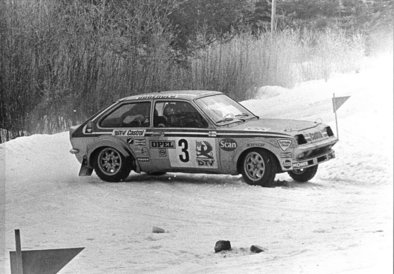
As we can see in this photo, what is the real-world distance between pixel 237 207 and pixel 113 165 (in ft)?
1.39

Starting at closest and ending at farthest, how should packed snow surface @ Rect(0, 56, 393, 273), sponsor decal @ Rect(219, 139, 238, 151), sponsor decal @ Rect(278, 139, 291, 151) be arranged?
packed snow surface @ Rect(0, 56, 393, 273) → sponsor decal @ Rect(278, 139, 291, 151) → sponsor decal @ Rect(219, 139, 238, 151)

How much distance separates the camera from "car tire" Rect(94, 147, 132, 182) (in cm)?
296

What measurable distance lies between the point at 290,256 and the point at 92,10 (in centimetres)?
99

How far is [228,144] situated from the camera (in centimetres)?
287

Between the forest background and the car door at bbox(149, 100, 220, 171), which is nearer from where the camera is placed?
the forest background

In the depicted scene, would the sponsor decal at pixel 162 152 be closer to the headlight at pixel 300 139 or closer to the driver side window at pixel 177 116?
the driver side window at pixel 177 116

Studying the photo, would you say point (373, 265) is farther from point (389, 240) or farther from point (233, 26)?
point (233, 26)

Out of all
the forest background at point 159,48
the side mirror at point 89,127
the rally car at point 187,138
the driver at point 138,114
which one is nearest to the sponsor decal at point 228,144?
the rally car at point 187,138

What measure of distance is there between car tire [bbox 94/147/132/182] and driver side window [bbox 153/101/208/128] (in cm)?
14

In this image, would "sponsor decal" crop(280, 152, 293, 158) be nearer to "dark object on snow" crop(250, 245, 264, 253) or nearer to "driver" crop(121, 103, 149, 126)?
"dark object on snow" crop(250, 245, 264, 253)

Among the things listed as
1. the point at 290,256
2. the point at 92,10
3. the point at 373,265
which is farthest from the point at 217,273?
the point at 92,10

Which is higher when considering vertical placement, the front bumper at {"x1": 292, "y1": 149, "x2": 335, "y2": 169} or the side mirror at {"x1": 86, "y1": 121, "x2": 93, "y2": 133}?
the side mirror at {"x1": 86, "y1": 121, "x2": 93, "y2": 133}

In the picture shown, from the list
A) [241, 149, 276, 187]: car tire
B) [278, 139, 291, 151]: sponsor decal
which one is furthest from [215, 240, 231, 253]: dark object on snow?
[278, 139, 291, 151]: sponsor decal

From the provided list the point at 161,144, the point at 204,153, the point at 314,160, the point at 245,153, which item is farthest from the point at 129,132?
the point at 314,160
